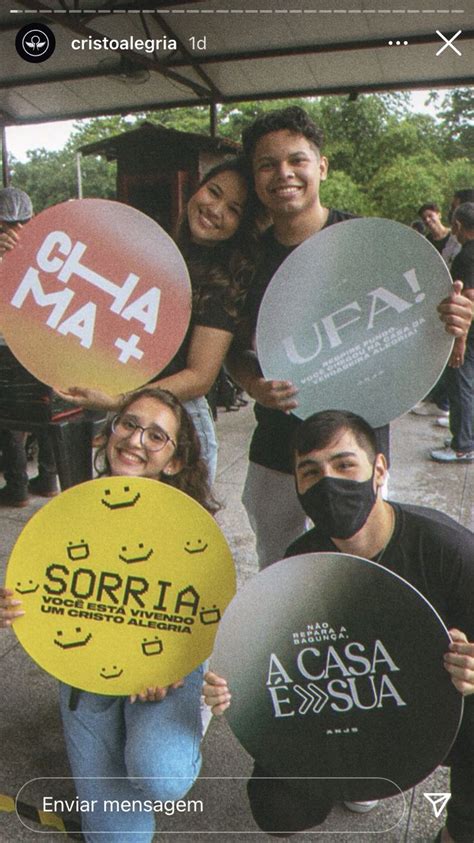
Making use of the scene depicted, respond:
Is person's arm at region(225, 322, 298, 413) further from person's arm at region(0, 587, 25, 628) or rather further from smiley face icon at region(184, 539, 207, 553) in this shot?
person's arm at region(0, 587, 25, 628)

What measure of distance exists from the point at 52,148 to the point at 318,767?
90cm

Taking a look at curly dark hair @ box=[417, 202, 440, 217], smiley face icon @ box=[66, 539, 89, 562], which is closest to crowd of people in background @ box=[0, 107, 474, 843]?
curly dark hair @ box=[417, 202, 440, 217]

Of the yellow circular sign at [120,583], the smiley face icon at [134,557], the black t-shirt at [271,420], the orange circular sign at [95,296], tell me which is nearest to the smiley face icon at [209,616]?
the yellow circular sign at [120,583]

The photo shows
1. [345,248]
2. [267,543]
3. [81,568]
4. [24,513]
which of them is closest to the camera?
[345,248]

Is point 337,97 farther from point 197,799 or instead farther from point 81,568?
point 197,799

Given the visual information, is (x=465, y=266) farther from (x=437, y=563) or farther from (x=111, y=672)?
(x=111, y=672)

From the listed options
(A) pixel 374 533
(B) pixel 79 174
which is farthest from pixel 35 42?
(A) pixel 374 533

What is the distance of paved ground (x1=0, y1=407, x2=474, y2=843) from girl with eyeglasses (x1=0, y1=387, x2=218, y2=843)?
9 cm

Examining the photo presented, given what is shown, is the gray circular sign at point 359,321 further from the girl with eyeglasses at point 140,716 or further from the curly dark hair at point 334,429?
the girl with eyeglasses at point 140,716

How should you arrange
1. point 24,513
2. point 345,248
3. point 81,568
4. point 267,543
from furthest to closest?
point 24,513, point 267,543, point 81,568, point 345,248

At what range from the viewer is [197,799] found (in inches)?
46.3

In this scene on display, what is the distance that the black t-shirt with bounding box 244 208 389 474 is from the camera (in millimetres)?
980

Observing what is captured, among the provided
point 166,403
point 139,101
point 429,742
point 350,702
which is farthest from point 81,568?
point 139,101

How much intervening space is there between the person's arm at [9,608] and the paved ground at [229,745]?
1.07 feet
